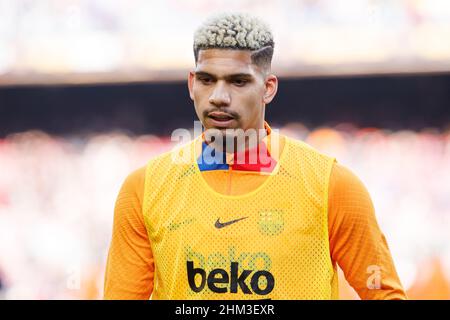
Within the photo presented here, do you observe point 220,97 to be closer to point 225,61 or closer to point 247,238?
point 225,61

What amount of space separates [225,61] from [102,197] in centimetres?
465

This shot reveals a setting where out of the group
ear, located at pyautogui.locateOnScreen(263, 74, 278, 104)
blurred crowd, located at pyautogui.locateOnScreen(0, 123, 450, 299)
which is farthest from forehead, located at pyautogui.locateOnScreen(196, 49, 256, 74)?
blurred crowd, located at pyautogui.locateOnScreen(0, 123, 450, 299)

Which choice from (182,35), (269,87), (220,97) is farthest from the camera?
(182,35)

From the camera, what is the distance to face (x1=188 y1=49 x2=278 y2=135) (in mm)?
2846

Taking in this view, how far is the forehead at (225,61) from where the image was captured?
9.37 feet

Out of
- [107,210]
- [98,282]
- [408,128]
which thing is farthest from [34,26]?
[408,128]

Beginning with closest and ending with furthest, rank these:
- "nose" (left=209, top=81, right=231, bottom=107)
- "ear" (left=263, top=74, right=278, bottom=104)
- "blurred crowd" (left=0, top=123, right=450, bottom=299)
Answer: "nose" (left=209, top=81, right=231, bottom=107), "ear" (left=263, top=74, right=278, bottom=104), "blurred crowd" (left=0, top=123, right=450, bottom=299)

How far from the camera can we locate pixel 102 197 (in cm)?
736

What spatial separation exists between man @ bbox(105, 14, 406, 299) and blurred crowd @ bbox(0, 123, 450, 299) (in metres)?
4.09

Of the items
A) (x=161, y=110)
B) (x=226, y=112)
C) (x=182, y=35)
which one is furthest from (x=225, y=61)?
(x=161, y=110)

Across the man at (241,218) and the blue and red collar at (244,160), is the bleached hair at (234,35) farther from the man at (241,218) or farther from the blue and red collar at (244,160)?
the blue and red collar at (244,160)

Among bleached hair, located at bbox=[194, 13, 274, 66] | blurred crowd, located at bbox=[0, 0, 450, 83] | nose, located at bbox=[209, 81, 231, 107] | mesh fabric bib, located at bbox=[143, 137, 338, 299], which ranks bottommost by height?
mesh fabric bib, located at bbox=[143, 137, 338, 299]

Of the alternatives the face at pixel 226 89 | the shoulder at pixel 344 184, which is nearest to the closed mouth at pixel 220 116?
the face at pixel 226 89

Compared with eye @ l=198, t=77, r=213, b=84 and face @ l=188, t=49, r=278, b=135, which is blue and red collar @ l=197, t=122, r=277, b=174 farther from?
eye @ l=198, t=77, r=213, b=84
